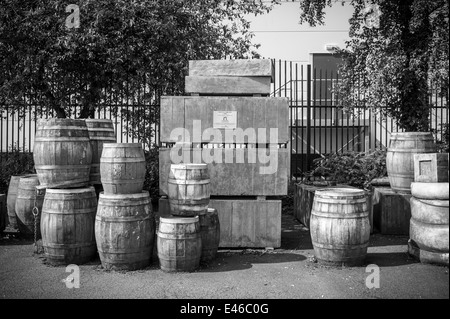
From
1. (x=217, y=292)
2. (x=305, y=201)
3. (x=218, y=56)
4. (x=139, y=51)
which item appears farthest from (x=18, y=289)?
(x=218, y=56)

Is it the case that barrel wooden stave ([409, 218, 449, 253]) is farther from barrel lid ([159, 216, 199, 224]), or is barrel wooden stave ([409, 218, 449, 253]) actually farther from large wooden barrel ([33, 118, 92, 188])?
large wooden barrel ([33, 118, 92, 188])

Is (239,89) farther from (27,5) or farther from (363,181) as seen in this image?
(27,5)

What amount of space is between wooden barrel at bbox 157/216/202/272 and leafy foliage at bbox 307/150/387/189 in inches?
197

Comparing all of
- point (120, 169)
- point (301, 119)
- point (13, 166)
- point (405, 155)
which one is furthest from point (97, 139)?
point (301, 119)

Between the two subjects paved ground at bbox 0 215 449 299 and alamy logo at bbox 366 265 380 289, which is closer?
paved ground at bbox 0 215 449 299

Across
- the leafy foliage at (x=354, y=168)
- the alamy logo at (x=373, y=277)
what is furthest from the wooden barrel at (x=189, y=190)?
the leafy foliage at (x=354, y=168)

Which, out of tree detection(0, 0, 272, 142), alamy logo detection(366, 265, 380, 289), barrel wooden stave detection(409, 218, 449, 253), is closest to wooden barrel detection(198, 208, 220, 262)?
alamy logo detection(366, 265, 380, 289)

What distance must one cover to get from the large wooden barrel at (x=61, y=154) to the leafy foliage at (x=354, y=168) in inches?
222

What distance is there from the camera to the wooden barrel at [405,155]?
7.04 metres

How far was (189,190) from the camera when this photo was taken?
17.8 feet

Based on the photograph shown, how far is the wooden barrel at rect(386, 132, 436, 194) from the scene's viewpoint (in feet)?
23.1

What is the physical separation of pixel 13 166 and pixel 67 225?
613 cm

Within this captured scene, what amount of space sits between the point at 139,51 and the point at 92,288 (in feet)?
22.0

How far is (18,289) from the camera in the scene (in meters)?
4.68
